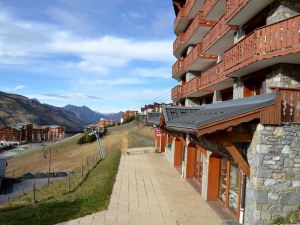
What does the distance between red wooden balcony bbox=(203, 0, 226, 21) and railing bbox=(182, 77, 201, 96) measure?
3.94 m

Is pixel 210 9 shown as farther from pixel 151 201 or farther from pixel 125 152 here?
pixel 125 152

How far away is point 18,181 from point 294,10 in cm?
3215

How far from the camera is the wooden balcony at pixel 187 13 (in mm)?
27634

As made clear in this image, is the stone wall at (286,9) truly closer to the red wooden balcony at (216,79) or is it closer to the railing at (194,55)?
the red wooden balcony at (216,79)

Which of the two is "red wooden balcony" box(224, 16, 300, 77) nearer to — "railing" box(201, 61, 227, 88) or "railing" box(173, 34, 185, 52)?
"railing" box(201, 61, 227, 88)

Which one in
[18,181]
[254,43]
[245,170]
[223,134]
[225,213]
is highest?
[254,43]

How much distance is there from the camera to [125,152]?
3431 cm

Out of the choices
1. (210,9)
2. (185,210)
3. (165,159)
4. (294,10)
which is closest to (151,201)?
(185,210)

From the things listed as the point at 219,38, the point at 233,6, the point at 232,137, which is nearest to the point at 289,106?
the point at 232,137

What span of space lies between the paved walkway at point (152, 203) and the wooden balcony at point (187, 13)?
12204 millimetres

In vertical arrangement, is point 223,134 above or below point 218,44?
below

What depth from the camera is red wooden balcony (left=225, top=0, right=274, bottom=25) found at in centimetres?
1429

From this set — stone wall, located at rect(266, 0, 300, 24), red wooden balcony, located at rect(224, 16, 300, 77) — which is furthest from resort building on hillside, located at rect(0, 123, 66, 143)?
stone wall, located at rect(266, 0, 300, 24)

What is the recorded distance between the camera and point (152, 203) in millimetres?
16078
